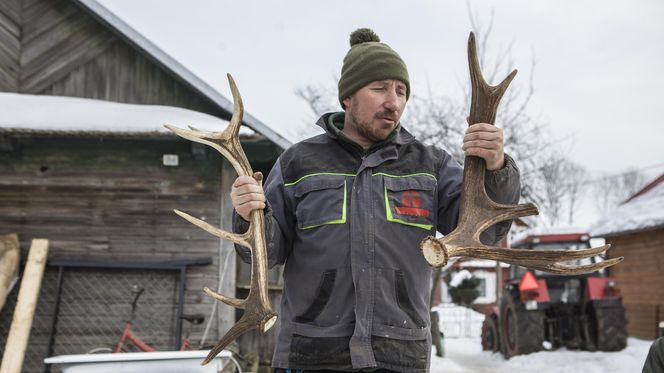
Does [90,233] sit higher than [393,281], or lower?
higher

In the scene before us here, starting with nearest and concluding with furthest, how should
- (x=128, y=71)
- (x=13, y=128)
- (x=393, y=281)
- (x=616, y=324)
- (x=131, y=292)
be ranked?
1. (x=393, y=281)
2. (x=13, y=128)
3. (x=131, y=292)
4. (x=128, y=71)
5. (x=616, y=324)

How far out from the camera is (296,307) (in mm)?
2035

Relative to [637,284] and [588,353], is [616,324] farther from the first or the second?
[637,284]

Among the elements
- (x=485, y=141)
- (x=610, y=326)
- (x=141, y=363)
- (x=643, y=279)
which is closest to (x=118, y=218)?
(x=141, y=363)

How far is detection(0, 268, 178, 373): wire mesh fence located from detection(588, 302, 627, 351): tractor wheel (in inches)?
243

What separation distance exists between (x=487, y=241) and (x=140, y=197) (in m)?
6.41

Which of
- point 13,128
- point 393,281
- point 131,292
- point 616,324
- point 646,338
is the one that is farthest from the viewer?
point 646,338

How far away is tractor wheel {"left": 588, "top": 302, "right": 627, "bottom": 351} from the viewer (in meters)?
9.69

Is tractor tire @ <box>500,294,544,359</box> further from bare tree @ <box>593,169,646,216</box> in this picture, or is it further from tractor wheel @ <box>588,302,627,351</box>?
bare tree @ <box>593,169,646,216</box>

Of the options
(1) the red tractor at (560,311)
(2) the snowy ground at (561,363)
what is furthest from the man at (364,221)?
(1) the red tractor at (560,311)

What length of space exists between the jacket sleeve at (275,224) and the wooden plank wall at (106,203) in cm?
564

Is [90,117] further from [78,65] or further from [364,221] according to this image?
[364,221]

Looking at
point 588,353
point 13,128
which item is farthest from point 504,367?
point 13,128

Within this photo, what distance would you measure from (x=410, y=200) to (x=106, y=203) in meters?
6.42
